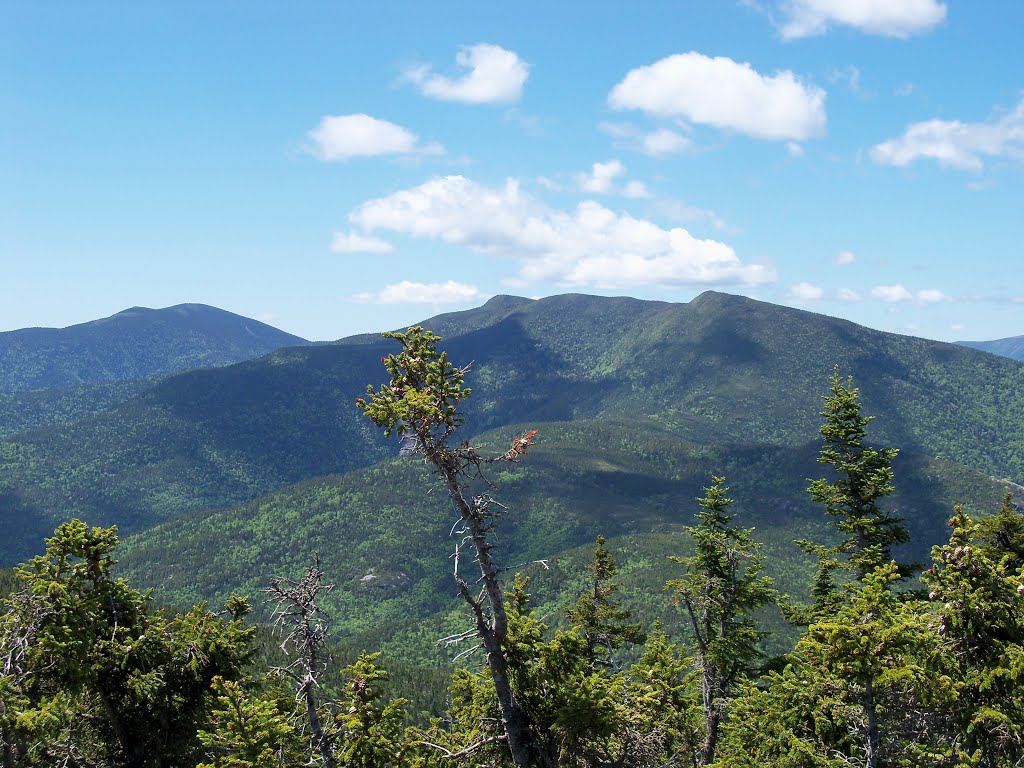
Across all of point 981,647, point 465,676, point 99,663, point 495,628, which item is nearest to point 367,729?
point 465,676

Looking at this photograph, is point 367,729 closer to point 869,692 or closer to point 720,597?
point 869,692

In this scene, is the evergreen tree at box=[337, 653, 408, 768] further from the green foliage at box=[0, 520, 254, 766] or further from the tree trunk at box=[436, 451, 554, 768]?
the green foliage at box=[0, 520, 254, 766]

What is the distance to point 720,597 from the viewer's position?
35531 mm

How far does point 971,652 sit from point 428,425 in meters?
17.0

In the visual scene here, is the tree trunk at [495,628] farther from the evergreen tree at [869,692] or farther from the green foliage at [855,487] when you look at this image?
the green foliage at [855,487]

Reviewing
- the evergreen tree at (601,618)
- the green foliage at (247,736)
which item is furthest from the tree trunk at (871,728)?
the green foliage at (247,736)

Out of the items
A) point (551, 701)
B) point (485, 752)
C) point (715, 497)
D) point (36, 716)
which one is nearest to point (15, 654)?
point (36, 716)

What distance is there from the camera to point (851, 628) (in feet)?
57.6

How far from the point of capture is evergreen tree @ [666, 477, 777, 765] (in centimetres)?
3494

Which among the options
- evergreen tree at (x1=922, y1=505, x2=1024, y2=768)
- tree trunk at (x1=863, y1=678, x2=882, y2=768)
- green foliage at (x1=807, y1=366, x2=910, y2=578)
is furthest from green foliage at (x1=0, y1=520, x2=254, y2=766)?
green foliage at (x1=807, y1=366, x2=910, y2=578)

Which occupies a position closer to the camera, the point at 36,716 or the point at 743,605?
the point at 36,716

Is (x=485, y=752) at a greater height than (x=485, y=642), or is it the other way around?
(x=485, y=642)

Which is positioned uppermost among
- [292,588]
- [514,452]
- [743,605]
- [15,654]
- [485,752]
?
[514,452]

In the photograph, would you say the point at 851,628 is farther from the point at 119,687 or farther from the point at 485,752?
the point at 119,687
